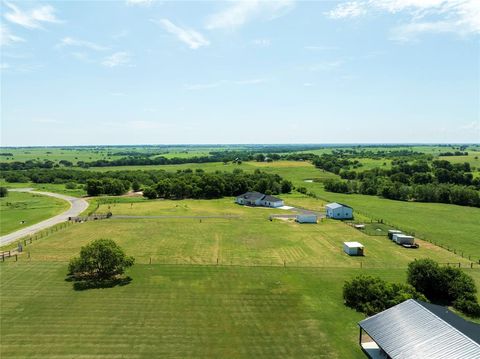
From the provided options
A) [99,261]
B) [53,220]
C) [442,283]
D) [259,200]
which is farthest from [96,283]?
[259,200]

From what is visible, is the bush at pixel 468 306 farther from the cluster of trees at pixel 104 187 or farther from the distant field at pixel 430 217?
the cluster of trees at pixel 104 187

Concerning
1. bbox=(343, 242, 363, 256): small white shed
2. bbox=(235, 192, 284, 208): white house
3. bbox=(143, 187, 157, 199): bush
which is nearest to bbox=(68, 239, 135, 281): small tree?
bbox=(343, 242, 363, 256): small white shed

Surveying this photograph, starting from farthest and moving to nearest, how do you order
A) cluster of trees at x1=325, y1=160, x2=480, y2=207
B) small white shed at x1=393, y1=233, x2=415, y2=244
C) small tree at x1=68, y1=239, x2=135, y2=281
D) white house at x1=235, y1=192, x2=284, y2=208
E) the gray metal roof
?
cluster of trees at x1=325, y1=160, x2=480, y2=207 → white house at x1=235, y1=192, x2=284, y2=208 → small white shed at x1=393, y1=233, x2=415, y2=244 → small tree at x1=68, y1=239, x2=135, y2=281 → the gray metal roof

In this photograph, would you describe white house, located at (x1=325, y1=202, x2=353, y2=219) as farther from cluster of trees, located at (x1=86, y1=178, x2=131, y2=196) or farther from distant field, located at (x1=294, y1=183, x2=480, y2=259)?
cluster of trees, located at (x1=86, y1=178, x2=131, y2=196)

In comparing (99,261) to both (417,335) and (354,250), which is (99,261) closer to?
(417,335)

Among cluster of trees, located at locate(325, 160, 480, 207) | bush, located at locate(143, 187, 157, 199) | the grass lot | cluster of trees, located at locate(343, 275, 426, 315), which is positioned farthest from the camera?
bush, located at locate(143, 187, 157, 199)

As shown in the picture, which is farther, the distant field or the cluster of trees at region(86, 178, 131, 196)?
the cluster of trees at region(86, 178, 131, 196)
